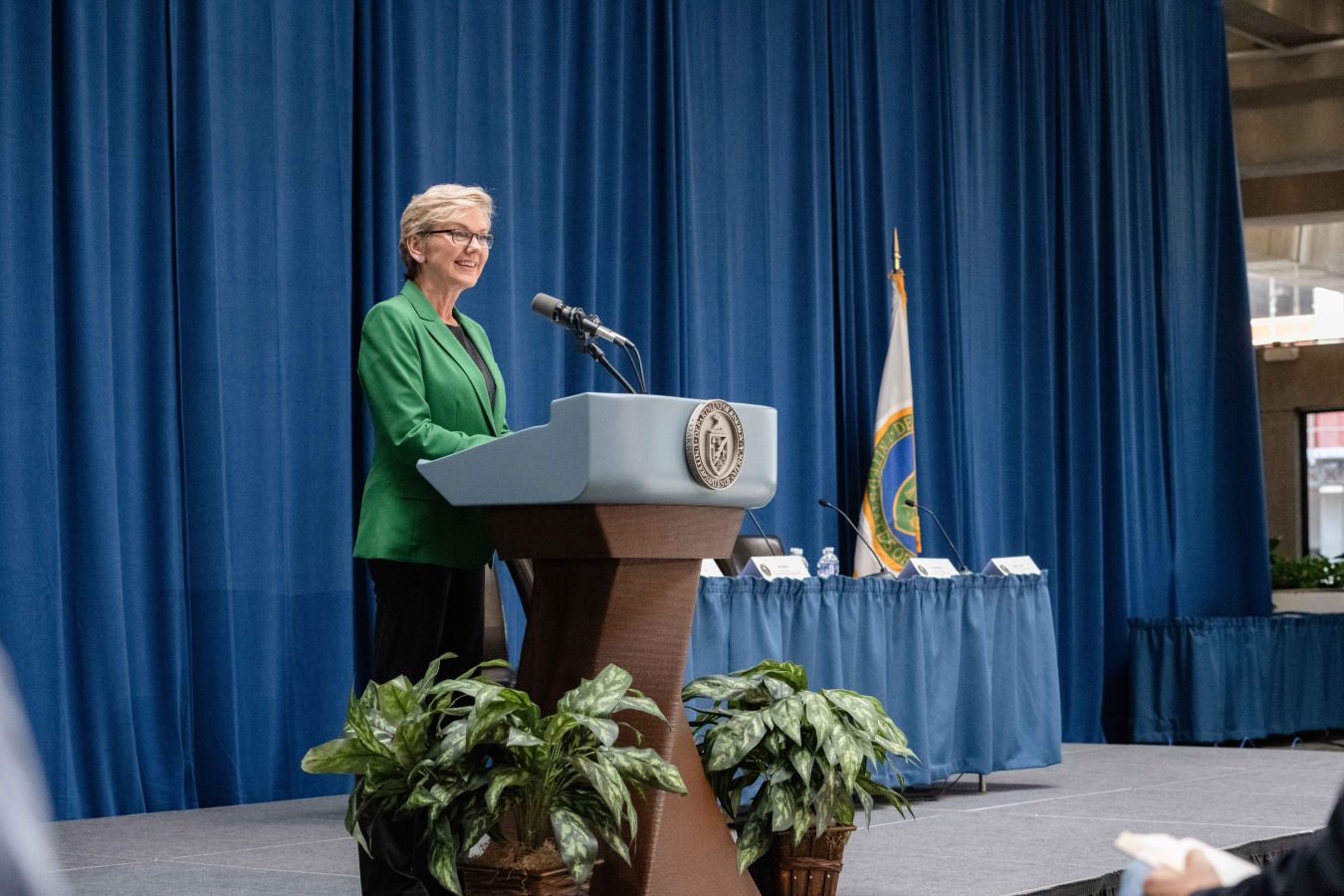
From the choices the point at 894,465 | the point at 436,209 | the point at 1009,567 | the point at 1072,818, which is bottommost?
the point at 1072,818

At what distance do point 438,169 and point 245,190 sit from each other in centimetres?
73

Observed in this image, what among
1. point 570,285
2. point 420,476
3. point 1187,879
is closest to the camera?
point 1187,879

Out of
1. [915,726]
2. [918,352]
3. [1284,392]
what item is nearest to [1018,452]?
[918,352]

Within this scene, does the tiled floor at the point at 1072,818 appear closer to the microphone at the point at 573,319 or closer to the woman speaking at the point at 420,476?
the woman speaking at the point at 420,476

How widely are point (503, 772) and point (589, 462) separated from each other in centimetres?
44

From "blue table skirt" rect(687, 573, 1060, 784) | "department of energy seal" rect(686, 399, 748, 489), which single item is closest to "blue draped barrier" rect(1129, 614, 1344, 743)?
"blue table skirt" rect(687, 573, 1060, 784)

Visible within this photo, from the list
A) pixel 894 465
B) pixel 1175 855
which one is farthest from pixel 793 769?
pixel 894 465

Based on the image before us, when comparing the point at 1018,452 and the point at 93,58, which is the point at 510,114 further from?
the point at 1018,452

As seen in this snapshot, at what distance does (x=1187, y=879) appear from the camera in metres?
0.96

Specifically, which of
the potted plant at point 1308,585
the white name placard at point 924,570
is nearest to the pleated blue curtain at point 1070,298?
the potted plant at point 1308,585

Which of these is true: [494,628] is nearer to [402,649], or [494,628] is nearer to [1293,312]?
[402,649]

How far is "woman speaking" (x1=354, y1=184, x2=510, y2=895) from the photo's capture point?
2326 millimetres

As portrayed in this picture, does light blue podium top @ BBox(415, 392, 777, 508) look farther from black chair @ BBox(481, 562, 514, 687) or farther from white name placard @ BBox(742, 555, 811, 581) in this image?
white name placard @ BBox(742, 555, 811, 581)

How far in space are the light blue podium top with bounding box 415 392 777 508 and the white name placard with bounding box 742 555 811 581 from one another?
183cm
